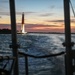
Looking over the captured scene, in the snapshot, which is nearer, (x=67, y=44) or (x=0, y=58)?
(x=0, y=58)

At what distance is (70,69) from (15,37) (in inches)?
47.7

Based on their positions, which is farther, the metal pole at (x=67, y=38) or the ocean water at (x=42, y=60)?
the ocean water at (x=42, y=60)

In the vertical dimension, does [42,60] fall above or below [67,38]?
below

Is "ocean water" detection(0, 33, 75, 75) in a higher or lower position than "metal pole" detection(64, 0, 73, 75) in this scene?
lower

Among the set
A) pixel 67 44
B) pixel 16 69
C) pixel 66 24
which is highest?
pixel 66 24

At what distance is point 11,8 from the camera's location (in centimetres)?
579

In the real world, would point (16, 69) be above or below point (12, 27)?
below

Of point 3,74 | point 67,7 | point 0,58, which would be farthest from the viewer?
point 67,7

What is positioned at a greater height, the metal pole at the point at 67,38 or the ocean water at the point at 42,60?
the metal pole at the point at 67,38

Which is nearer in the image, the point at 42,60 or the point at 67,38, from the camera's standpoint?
the point at 67,38

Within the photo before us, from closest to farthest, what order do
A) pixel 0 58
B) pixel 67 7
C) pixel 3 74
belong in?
pixel 3 74 → pixel 0 58 → pixel 67 7

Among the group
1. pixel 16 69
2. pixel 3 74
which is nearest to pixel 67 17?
pixel 16 69

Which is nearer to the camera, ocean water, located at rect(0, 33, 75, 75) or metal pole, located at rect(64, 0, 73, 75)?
metal pole, located at rect(64, 0, 73, 75)

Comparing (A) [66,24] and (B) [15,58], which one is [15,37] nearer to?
(B) [15,58]
